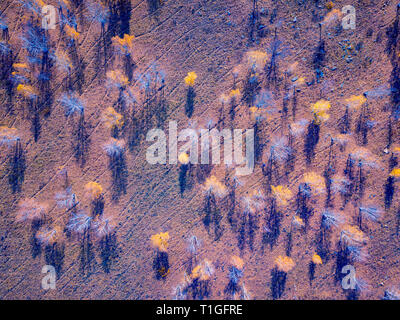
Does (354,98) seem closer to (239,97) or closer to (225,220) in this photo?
(239,97)

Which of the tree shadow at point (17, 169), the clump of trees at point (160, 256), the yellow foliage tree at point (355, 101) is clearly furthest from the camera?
Result: the clump of trees at point (160, 256)

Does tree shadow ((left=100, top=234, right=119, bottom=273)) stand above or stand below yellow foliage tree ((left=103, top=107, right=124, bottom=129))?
below

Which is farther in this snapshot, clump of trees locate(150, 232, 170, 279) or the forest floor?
clump of trees locate(150, 232, 170, 279)

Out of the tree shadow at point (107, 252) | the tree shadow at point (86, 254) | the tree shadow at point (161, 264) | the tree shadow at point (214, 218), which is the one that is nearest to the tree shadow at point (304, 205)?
the tree shadow at point (214, 218)

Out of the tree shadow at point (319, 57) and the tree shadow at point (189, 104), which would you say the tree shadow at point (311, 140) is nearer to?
the tree shadow at point (319, 57)

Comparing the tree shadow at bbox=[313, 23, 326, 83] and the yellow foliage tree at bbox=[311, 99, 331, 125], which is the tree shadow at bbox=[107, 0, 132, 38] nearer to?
the tree shadow at bbox=[313, 23, 326, 83]

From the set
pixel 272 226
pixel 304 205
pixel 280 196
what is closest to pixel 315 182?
pixel 304 205

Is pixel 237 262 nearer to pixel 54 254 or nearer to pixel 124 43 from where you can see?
pixel 54 254

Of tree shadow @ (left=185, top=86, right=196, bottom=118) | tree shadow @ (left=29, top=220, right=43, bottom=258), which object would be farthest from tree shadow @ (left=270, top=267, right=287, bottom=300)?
tree shadow @ (left=29, top=220, right=43, bottom=258)

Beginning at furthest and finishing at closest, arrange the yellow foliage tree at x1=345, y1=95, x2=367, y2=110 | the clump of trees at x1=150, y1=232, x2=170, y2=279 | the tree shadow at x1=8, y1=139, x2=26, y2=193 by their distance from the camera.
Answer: the clump of trees at x1=150, y1=232, x2=170, y2=279 → the tree shadow at x1=8, y1=139, x2=26, y2=193 → the yellow foliage tree at x1=345, y1=95, x2=367, y2=110

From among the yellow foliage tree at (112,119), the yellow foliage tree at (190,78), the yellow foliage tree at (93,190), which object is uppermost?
the yellow foliage tree at (190,78)
